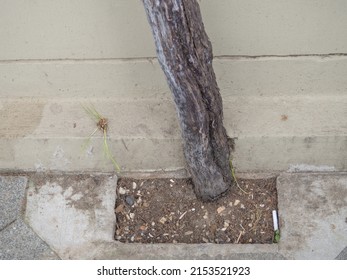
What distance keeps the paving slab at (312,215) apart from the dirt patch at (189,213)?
9 centimetres

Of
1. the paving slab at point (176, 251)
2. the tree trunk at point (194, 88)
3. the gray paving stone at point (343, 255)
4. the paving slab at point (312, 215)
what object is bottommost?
the gray paving stone at point (343, 255)

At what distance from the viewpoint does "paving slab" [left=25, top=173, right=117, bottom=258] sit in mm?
3207

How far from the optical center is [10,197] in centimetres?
339

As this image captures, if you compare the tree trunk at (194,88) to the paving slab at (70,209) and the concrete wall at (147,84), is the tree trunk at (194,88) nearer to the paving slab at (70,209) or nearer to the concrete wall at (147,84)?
the concrete wall at (147,84)

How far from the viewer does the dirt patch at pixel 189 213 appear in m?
3.20

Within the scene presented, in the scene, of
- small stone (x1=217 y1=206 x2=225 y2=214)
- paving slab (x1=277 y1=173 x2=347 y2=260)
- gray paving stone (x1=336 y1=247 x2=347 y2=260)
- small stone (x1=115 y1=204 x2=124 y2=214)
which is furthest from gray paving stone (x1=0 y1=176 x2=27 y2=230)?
gray paving stone (x1=336 y1=247 x2=347 y2=260)

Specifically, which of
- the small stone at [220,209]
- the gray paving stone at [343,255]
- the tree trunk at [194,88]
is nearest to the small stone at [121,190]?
the tree trunk at [194,88]

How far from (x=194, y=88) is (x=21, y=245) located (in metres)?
1.43

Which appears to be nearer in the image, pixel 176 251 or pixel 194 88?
pixel 194 88

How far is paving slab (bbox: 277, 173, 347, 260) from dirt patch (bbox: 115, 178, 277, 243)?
0.30ft

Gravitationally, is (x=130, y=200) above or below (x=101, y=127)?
below

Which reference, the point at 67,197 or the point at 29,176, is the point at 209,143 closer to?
the point at 67,197

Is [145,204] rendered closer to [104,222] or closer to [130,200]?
[130,200]

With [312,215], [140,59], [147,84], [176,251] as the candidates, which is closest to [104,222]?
[176,251]
